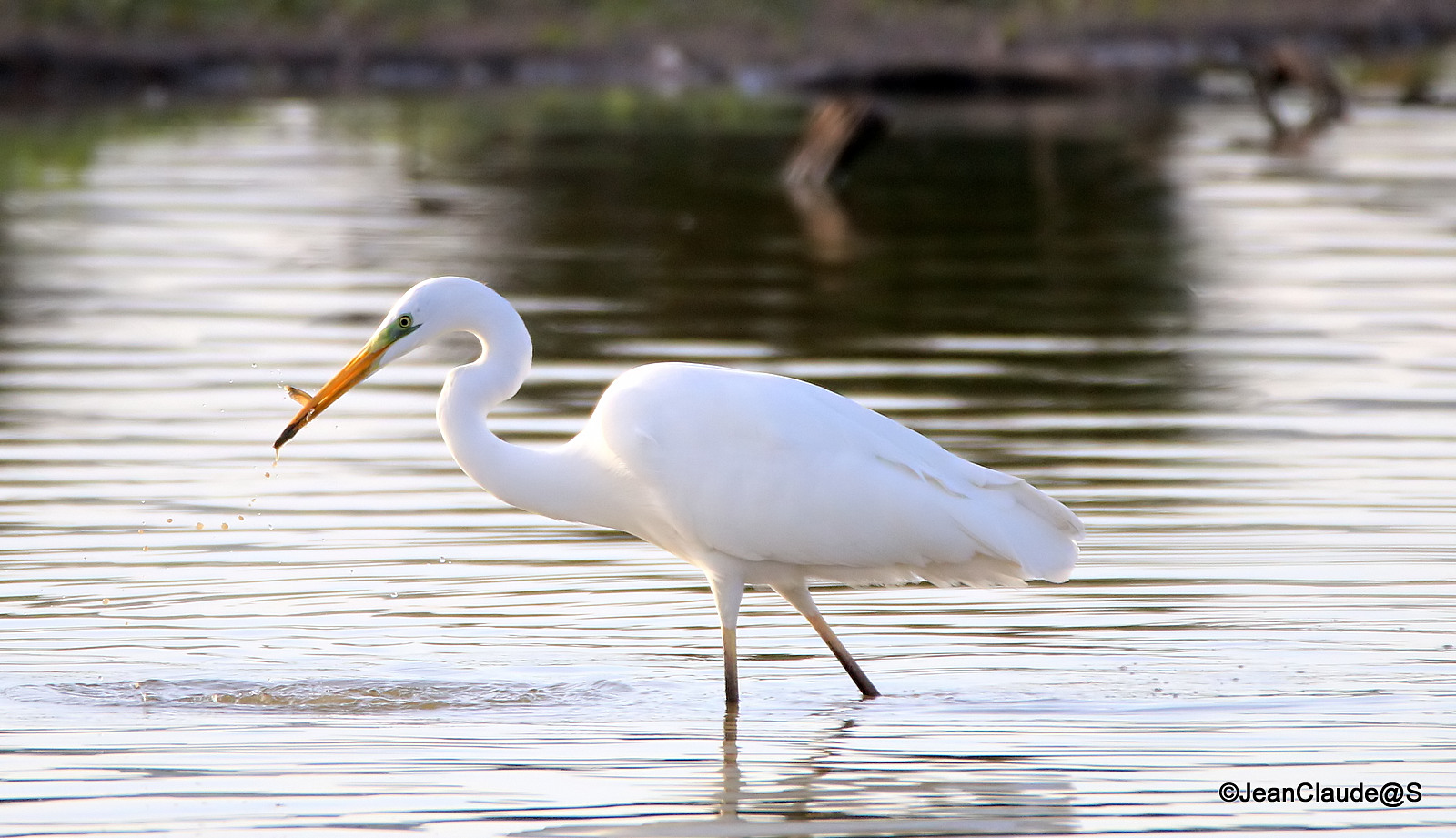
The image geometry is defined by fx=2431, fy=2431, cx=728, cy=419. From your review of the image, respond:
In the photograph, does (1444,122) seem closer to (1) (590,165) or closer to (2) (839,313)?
(1) (590,165)

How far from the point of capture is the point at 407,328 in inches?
268

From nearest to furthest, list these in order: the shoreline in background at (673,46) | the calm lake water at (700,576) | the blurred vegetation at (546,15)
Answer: the calm lake water at (700,576) → the shoreline in background at (673,46) → the blurred vegetation at (546,15)

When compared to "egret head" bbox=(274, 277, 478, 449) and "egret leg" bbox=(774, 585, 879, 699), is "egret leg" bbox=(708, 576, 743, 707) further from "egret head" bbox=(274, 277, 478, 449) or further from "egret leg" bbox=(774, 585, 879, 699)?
"egret head" bbox=(274, 277, 478, 449)

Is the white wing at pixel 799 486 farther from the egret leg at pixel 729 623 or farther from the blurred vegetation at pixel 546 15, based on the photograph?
the blurred vegetation at pixel 546 15

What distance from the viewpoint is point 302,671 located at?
7.06m

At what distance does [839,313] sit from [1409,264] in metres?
4.58

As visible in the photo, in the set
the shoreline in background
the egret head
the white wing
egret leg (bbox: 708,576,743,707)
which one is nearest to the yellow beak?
the egret head

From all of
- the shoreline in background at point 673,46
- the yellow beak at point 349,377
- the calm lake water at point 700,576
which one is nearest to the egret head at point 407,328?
the yellow beak at point 349,377

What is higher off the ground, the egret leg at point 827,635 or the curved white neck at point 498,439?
the curved white neck at point 498,439

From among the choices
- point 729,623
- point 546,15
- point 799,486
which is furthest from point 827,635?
point 546,15

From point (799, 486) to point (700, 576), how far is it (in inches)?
65.8

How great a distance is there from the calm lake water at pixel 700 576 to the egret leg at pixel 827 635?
61mm

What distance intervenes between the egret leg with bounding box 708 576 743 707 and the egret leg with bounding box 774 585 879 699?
18cm

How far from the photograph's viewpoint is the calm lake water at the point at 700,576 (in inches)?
235
